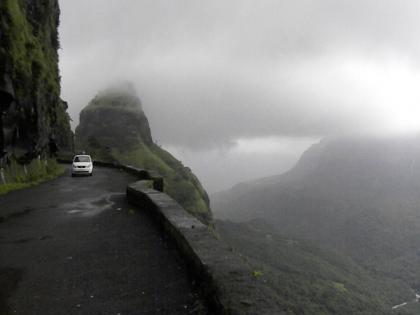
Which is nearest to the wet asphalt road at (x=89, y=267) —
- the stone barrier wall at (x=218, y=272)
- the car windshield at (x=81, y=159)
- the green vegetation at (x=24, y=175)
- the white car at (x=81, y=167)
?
the stone barrier wall at (x=218, y=272)

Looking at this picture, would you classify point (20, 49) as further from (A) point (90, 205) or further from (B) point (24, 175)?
(A) point (90, 205)

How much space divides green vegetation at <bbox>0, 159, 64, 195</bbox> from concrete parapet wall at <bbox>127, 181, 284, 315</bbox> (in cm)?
1413

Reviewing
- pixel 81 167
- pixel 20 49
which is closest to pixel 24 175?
→ pixel 20 49

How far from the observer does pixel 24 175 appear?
21875 millimetres

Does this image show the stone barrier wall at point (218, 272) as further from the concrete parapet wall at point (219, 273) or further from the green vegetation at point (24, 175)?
the green vegetation at point (24, 175)

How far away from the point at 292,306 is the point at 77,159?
30.6 metres

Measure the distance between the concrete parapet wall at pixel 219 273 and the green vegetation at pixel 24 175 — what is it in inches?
556

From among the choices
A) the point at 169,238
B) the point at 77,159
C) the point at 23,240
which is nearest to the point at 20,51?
the point at 77,159

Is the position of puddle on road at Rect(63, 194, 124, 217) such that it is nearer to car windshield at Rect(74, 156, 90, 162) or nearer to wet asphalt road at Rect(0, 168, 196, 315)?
wet asphalt road at Rect(0, 168, 196, 315)

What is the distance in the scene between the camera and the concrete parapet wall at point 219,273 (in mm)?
4387

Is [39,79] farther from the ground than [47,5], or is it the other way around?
[47,5]

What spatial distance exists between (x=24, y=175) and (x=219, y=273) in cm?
2090

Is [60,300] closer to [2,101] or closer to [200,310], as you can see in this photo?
[200,310]

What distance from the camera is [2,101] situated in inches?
673
